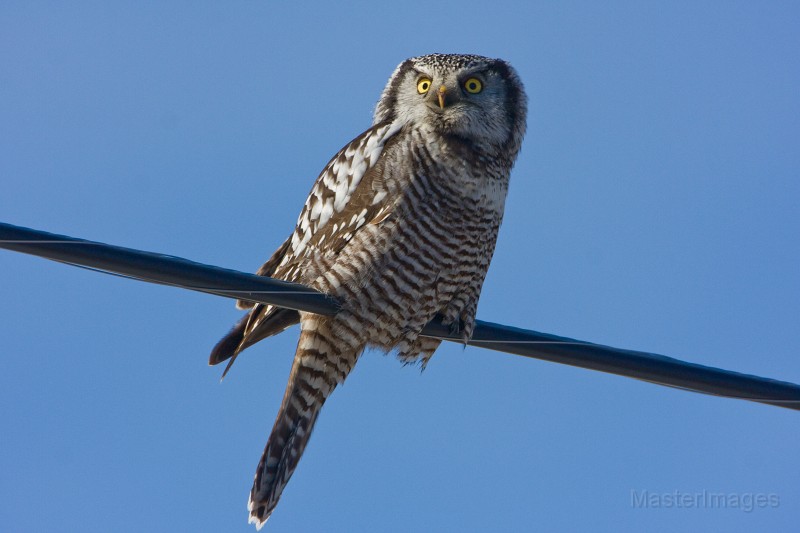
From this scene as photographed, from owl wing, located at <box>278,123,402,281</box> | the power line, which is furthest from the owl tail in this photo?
the power line

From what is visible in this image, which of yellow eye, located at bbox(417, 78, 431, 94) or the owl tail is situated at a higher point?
yellow eye, located at bbox(417, 78, 431, 94)

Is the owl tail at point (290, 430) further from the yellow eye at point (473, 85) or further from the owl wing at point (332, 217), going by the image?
the yellow eye at point (473, 85)

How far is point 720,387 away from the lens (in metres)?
4.50

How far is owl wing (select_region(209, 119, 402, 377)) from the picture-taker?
6172mm

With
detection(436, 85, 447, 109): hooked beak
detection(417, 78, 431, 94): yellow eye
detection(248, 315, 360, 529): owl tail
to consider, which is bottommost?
detection(248, 315, 360, 529): owl tail

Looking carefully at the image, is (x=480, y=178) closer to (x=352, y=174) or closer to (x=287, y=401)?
(x=352, y=174)

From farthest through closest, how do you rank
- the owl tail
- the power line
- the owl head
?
1. the owl head
2. the owl tail
3. the power line

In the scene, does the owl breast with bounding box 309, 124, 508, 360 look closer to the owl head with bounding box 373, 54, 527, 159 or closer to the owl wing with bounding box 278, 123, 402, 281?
the owl wing with bounding box 278, 123, 402, 281

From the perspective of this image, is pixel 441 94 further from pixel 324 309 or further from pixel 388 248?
pixel 324 309

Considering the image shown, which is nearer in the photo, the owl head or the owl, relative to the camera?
the owl

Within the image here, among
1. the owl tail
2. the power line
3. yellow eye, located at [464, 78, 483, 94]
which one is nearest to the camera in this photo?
the power line

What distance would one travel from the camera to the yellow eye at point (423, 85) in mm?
6859

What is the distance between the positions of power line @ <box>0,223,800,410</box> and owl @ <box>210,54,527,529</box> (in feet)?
3.26

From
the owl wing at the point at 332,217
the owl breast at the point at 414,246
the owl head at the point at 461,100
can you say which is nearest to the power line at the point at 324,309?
the owl breast at the point at 414,246
